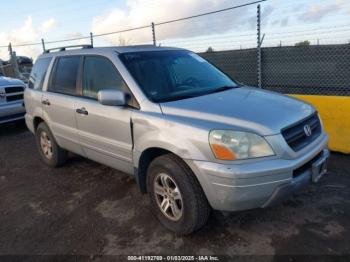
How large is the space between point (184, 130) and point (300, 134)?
3.50 ft

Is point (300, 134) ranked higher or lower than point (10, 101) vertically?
higher

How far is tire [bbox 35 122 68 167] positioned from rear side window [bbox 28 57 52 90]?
632 millimetres

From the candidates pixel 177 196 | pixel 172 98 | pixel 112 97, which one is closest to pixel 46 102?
pixel 112 97

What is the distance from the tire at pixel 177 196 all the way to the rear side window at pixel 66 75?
6.05ft

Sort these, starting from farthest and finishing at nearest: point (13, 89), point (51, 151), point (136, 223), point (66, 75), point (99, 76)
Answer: point (13, 89) < point (51, 151) < point (66, 75) < point (99, 76) < point (136, 223)

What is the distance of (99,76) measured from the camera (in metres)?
4.08

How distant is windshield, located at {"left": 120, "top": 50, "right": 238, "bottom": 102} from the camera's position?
363 cm

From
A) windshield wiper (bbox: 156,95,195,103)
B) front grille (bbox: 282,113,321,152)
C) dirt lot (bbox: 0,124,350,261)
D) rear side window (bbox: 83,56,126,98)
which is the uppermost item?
rear side window (bbox: 83,56,126,98)

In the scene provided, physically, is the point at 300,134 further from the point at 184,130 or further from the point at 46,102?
the point at 46,102

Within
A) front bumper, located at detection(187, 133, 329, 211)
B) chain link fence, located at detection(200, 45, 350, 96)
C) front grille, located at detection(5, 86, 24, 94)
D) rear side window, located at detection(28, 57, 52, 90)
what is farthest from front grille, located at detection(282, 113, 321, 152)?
front grille, located at detection(5, 86, 24, 94)

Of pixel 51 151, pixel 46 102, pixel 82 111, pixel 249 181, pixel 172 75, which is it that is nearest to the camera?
pixel 249 181

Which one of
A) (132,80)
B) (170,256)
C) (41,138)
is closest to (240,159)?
(170,256)

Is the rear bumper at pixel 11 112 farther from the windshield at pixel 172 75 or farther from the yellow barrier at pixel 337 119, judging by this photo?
the yellow barrier at pixel 337 119

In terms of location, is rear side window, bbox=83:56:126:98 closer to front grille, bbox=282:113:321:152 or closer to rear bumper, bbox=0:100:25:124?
front grille, bbox=282:113:321:152
